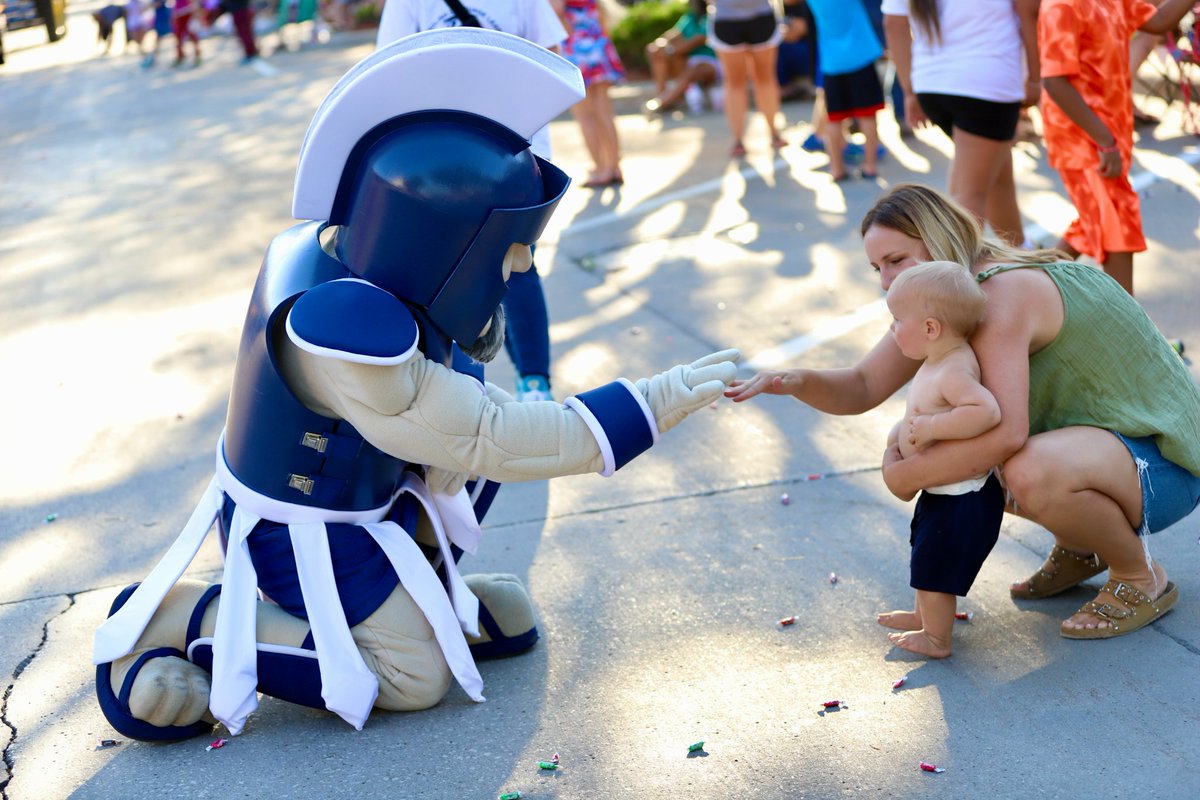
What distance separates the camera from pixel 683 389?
8.73 feet

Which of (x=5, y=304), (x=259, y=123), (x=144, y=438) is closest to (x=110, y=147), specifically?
(x=259, y=123)

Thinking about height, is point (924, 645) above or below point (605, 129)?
above

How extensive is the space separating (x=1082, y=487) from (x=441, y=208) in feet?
5.03

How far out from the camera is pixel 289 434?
2.76 meters

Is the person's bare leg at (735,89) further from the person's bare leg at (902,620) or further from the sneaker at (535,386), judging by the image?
the person's bare leg at (902,620)

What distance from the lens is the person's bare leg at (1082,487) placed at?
286 cm

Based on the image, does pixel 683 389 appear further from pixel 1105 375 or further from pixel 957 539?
pixel 1105 375

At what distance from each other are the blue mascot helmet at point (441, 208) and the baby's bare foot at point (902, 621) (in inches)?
50.0

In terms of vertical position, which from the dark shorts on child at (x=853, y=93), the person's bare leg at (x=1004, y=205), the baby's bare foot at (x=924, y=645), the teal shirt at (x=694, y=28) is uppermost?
the baby's bare foot at (x=924, y=645)

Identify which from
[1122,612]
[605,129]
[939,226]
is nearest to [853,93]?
[605,129]

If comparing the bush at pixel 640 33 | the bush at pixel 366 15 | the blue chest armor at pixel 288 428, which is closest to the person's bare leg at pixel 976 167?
the blue chest armor at pixel 288 428

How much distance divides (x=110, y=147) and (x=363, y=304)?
9968 mm

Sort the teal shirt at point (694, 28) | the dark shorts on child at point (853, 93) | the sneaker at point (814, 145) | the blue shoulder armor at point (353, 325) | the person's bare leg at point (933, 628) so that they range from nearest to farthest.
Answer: the blue shoulder armor at point (353, 325) < the person's bare leg at point (933, 628) < the dark shorts on child at point (853, 93) < the sneaker at point (814, 145) < the teal shirt at point (694, 28)

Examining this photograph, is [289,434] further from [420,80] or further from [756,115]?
[756,115]
